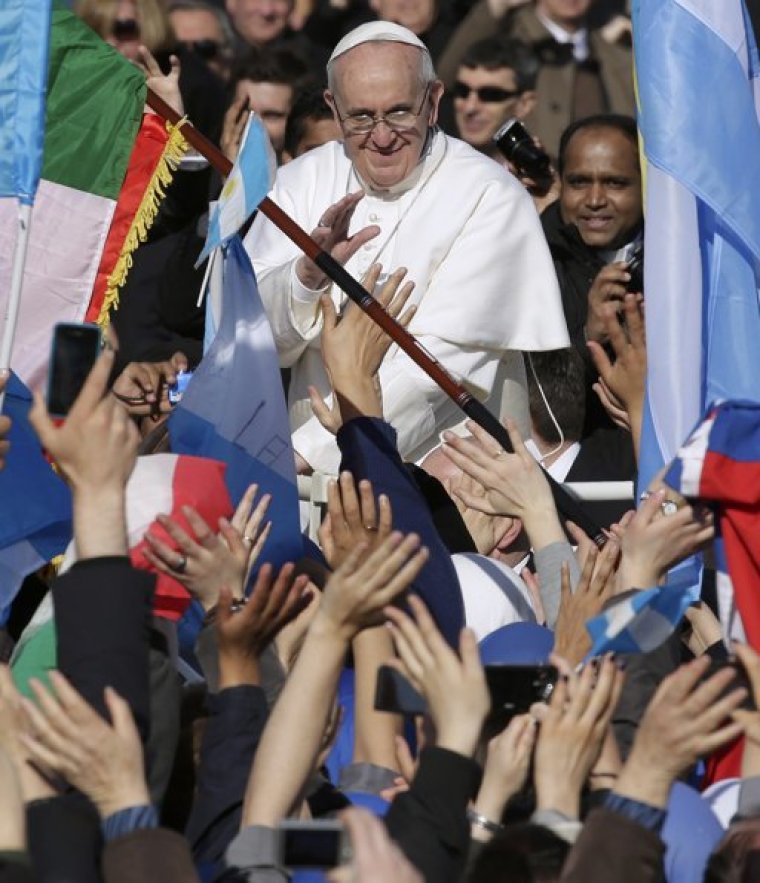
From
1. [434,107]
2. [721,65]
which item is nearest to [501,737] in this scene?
[721,65]

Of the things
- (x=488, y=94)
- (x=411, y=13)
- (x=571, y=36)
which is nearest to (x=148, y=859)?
(x=488, y=94)

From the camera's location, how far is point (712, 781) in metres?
4.88

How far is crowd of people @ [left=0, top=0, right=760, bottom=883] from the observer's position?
12.4 feet

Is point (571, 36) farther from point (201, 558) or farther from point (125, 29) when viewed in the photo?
point (201, 558)

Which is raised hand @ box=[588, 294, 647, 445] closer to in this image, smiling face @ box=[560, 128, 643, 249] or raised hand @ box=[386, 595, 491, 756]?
smiling face @ box=[560, 128, 643, 249]

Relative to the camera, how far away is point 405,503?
17.1 feet

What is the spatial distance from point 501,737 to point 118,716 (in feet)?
2.45

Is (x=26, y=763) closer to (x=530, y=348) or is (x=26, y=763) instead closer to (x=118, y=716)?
(x=118, y=716)

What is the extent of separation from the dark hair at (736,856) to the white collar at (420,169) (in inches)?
138

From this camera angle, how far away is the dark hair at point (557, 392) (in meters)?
7.07

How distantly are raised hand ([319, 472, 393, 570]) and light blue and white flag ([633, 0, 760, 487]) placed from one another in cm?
132

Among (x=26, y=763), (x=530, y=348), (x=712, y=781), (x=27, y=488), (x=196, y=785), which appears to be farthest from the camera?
(x=530, y=348)

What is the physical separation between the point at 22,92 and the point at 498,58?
3.85 metres

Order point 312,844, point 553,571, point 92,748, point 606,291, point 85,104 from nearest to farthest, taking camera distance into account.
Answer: point 312,844, point 92,748, point 553,571, point 85,104, point 606,291
